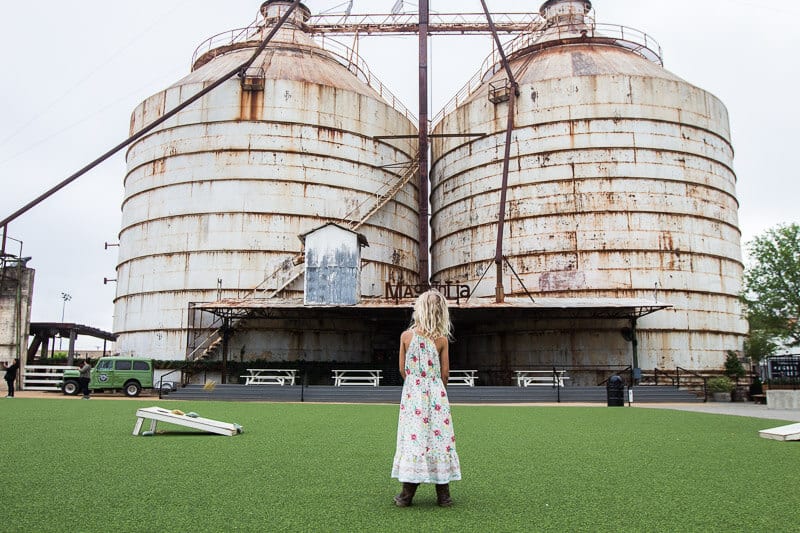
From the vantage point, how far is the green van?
2641 centimetres

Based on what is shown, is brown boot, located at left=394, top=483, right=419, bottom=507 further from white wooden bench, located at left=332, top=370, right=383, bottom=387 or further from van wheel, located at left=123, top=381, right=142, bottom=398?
van wheel, located at left=123, top=381, right=142, bottom=398

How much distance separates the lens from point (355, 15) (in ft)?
131

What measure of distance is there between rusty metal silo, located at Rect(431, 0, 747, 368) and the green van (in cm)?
1515

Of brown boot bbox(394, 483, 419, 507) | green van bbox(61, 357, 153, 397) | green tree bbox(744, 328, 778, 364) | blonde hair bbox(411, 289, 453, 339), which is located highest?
green tree bbox(744, 328, 778, 364)

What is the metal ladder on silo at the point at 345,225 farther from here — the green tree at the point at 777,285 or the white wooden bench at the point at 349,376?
the green tree at the point at 777,285

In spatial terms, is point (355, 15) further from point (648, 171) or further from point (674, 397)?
point (674, 397)

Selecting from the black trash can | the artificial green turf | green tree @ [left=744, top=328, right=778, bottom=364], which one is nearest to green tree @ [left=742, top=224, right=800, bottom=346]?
green tree @ [left=744, top=328, right=778, bottom=364]

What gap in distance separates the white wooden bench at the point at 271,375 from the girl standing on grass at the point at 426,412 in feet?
73.4

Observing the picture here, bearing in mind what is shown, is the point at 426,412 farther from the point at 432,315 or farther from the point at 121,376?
the point at 121,376

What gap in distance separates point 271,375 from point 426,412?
81.2 ft

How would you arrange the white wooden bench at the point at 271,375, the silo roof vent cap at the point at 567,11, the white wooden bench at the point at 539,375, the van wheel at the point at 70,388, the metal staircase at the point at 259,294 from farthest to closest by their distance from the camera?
the silo roof vent cap at the point at 567,11, the metal staircase at the point at 259,294, the white wooden bench at the point at 271,375, the white wooden bench at the point at 539,375, the van wheel at the point at 70,388

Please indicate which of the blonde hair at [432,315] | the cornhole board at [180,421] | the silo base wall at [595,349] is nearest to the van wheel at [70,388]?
the silo base wall at [595,349]

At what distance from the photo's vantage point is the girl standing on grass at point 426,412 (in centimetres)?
503

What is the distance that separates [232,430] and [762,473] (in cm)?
716
